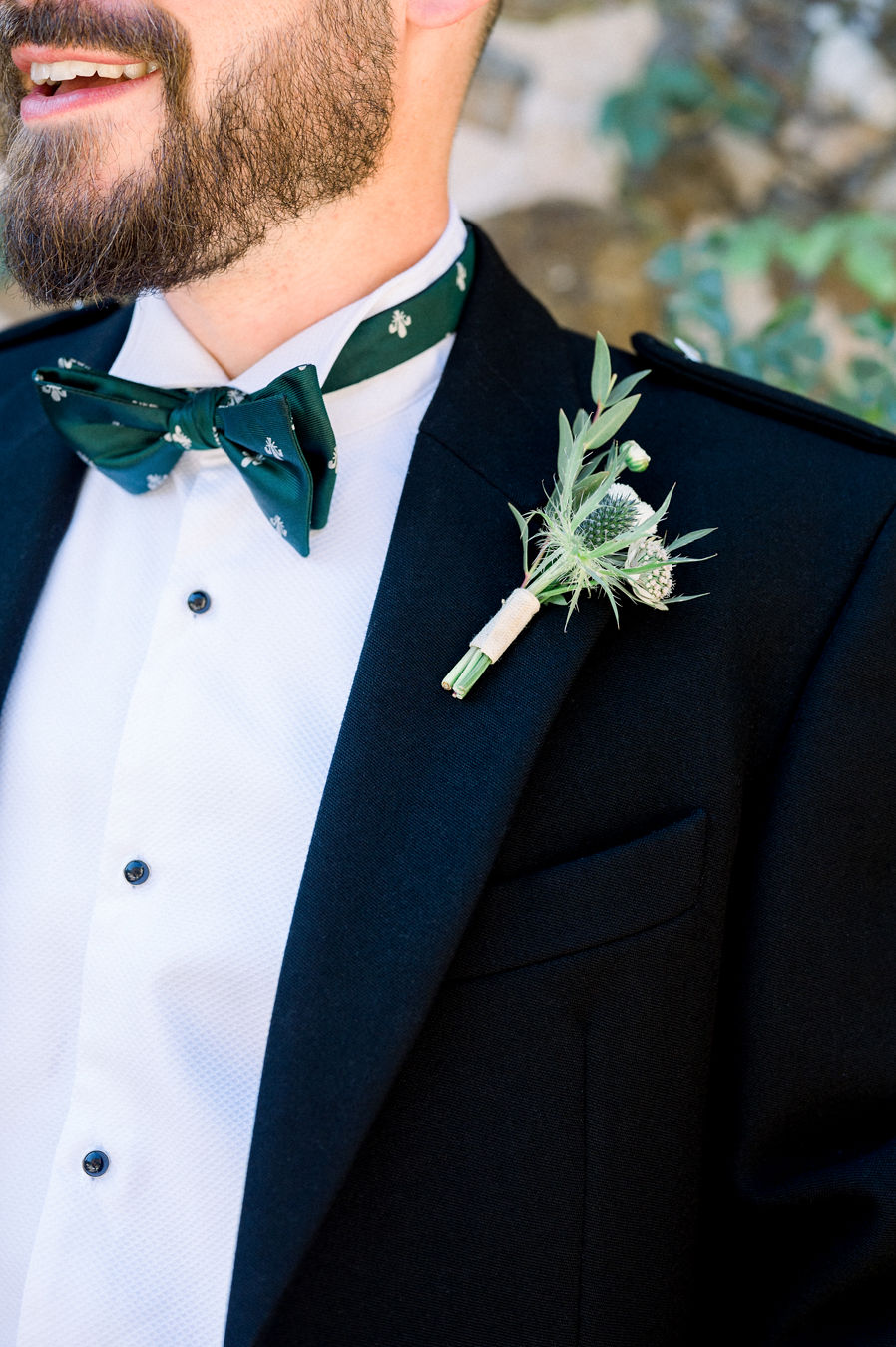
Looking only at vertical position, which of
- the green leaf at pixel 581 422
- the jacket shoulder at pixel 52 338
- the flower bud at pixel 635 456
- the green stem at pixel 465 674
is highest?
the jacket shoulder at pixel 52 338

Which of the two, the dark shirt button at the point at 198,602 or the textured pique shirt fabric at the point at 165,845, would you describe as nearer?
the textured pique shirt fabric at the point at 165,845

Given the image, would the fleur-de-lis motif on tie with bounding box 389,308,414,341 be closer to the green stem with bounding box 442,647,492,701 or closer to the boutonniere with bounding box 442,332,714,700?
the boutonniere with bounding box 442,332,714,700

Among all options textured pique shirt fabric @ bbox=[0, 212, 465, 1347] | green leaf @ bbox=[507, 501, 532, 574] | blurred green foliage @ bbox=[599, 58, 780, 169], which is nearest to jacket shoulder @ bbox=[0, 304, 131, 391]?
textured pique shirt fabric @ bbox=[0, 212, 465, 1347]

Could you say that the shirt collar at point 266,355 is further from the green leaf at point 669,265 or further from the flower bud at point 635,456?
the green leaf at point 669,265

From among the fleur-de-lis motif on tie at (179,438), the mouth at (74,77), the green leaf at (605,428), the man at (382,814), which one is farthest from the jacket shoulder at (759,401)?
the mouth at (74,77)

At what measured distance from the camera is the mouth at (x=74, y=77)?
4.76 feet

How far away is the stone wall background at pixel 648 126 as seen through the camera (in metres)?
2.74

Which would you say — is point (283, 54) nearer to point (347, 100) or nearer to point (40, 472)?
point (347, 100)

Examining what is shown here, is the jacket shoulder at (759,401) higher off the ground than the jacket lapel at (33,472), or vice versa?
the jacket lapel at (33,472)

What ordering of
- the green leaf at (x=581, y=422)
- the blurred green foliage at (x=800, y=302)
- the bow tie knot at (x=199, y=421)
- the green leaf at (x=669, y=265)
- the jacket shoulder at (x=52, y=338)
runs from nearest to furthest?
the green leaf at (x=581, y=422) < the bow tie knot at (x=199, y=421) < the jacket shoulder at (x=52, y=338) < the blurred green foliage at (x=800, y=302) < the green leaf at (x=669, y=265)

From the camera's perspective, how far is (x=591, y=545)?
4.41ft

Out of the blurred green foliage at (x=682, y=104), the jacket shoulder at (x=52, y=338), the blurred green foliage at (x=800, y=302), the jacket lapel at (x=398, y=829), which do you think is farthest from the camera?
the blurred green foliage at (x=682, y=104)

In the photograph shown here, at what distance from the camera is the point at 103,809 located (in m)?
1.44

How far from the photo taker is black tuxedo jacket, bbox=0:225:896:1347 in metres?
1.22
